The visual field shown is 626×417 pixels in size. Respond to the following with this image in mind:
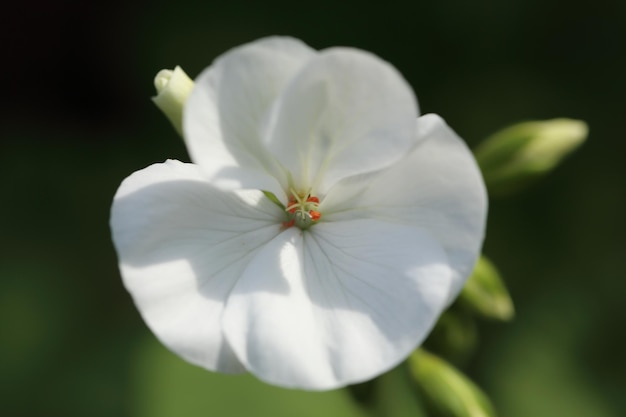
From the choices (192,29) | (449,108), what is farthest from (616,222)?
(192,29)

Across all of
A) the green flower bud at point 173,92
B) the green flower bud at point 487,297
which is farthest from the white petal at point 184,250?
the green flower bud at point 487,297

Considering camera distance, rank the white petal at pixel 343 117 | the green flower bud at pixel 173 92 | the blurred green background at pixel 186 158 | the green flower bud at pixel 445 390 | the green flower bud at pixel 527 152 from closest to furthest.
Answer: the white petal at pixel 343 117 → the green flower bud at pixel 173 92 → the green flower bud at pixel 445 390 → the green flower bud at pixel 527 152 → the blurred green background at pixel 186 158

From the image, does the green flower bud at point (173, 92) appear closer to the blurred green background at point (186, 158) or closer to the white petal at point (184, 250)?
the white petal at point (184, 250)

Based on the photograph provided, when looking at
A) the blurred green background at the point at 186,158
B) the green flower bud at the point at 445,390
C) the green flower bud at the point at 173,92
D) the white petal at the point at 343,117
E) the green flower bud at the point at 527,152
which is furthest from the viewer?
the blurred green background at the point at 186,158

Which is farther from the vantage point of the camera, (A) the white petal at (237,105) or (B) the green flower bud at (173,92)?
(B) the green flower bud at (173,92)

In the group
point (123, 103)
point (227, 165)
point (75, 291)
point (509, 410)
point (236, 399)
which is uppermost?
point (227, 165)

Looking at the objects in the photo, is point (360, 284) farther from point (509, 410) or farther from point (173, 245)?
point (509, 410)

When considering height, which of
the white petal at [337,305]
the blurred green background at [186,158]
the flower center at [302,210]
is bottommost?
the blurred green background at [186,158]

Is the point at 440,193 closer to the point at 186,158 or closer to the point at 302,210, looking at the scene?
the point at 302,210
